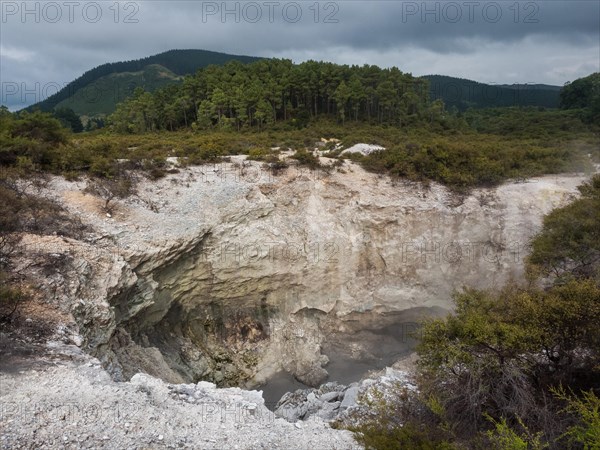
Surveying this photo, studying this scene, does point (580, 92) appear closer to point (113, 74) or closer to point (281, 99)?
point (281, 99)

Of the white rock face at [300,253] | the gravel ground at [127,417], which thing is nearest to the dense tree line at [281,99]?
the white rock face at [300,253]

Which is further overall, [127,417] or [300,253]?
[300,253]

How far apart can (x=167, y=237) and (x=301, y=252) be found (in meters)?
6.74

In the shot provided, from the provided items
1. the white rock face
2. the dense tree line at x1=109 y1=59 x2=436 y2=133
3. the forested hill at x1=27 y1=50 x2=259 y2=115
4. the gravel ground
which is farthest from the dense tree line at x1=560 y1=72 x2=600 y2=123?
the forested hill at x1=27 y1=50 x2=259 y2=115

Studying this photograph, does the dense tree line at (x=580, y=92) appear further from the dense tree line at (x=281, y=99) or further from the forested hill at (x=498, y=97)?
the dense tree line at (x=281, y=99)

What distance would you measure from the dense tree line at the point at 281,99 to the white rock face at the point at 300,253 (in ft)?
86.7

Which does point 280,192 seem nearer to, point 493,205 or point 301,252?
point 301,252

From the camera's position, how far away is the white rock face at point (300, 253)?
18.3 meters

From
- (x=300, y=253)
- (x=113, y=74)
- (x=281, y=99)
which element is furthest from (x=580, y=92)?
(x=113, y=74)

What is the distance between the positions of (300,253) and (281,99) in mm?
33743

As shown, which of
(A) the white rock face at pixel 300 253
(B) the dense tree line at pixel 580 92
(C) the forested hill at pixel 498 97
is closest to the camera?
(A) the white rock face at pixel 300 253

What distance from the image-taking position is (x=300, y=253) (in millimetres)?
20203

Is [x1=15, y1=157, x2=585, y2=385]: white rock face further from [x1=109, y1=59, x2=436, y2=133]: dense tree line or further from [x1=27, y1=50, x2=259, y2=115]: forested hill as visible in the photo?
[x1=27, y1=50, x2=259, y2=115]: forested hill

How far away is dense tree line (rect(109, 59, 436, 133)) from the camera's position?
153 ft
